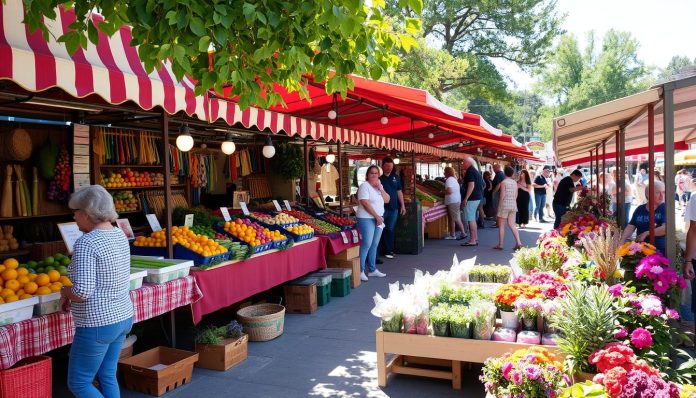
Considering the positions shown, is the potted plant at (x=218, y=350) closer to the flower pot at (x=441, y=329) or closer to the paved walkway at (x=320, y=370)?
the paved walkway at (x=320, y=370)

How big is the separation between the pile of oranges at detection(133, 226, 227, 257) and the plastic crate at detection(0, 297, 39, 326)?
1792mm

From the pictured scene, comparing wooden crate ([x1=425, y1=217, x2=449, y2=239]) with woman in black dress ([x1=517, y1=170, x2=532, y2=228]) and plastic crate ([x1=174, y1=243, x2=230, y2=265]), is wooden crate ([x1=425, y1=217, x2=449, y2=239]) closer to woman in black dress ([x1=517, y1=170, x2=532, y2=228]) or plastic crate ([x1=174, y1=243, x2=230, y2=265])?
woman in black dress ([x1=517, y1=170, x2=532, y2=228])

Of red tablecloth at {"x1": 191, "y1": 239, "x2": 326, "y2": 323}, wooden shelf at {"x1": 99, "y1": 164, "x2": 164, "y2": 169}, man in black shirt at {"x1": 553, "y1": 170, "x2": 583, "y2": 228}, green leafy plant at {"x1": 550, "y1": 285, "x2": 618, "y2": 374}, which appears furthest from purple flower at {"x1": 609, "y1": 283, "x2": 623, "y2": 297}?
man in black shirt at {"x1": 553, "y1": 170, "x2": 583, "y2": 228}

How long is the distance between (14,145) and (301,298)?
4355 mm

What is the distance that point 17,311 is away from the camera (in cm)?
333

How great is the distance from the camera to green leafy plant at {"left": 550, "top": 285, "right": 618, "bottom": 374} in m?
3.15

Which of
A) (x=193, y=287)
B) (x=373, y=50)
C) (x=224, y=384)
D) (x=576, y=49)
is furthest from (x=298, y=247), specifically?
(x=576, y=49)

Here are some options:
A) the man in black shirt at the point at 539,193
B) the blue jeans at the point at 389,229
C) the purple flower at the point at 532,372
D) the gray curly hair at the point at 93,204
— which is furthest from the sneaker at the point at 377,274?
the man in black shirt at the point at 539,193

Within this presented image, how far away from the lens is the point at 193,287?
15.8 ft

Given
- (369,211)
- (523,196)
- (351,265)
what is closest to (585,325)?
(351,265)

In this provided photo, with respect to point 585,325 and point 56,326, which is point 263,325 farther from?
point 585,325

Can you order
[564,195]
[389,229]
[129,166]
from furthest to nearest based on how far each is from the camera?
[564,195] → [389,229] → [129,166]

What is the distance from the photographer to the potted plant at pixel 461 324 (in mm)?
3891

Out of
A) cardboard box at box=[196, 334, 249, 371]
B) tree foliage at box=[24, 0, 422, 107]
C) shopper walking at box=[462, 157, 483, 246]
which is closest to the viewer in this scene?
tree foliage at box=[24, 0, 422, 107]
